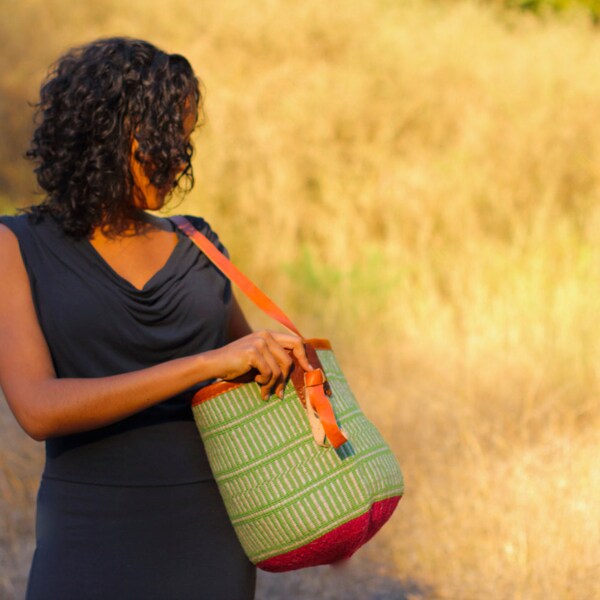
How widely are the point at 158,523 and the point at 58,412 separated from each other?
32cm

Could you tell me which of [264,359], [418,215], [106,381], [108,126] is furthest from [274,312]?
[418,215]

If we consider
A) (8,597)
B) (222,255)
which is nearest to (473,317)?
(8,597)

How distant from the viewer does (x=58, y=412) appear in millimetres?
1669

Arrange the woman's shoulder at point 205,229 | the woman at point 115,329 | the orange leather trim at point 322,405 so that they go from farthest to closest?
the woman's shoulder at point 205,229 < the woman at point 115,329 < the orange leather trim at point 322,405

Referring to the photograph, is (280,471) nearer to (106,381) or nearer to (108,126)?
(106,381)

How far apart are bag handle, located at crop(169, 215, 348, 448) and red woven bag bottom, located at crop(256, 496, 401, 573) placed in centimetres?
15

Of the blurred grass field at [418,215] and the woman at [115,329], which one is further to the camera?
the blurred grass field at [418,215]

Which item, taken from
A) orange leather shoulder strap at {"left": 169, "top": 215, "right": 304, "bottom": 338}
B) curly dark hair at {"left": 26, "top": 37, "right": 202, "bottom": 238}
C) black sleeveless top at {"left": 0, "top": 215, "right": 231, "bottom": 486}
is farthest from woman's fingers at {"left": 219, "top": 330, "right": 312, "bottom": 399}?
curly dark hair at {"left": 26, "top": 37, "right": 202, "bottom": 238}

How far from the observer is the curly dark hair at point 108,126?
73.8 inches

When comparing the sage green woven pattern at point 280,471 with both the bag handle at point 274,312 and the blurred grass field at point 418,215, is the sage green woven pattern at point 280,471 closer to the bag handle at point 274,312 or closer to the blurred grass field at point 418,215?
the bag handle at point 274,312

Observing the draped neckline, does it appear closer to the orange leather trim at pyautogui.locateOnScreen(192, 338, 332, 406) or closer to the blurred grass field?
the orange leather trim at pyautogui.locateOnScreen(192, 338, 332, 406)

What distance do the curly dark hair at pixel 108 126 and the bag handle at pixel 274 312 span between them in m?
0.16

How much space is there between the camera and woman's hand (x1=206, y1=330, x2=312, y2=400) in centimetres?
166

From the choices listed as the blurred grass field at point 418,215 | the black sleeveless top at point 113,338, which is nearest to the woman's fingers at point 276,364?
the black sleeveless top at point 113,338
